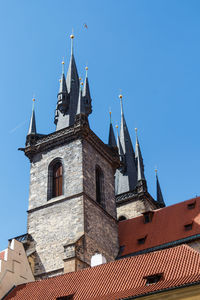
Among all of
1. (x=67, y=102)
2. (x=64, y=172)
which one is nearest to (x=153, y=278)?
(x=64, y=172)

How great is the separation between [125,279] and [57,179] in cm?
1135

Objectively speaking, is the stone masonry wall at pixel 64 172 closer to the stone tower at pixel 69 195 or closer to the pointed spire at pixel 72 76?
the stone tower at pixel 69 195

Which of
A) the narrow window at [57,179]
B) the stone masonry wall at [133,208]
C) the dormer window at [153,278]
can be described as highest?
the stone masonry wall at [133,208]

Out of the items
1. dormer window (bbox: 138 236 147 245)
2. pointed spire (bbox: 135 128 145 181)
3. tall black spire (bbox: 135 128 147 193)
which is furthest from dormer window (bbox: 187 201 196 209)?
pointed spire (bbox: 135 128 145 181)

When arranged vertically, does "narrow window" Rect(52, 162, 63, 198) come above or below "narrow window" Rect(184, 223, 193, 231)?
above

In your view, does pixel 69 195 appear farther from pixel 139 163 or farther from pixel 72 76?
pixel 139 163

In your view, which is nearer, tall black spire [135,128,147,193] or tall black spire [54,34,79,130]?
tall black spire [54,34,79,130]

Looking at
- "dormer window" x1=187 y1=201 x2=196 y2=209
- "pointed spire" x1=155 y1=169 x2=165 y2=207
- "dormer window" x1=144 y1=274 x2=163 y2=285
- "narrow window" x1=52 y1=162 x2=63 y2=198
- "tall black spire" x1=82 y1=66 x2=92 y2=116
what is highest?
"tall black spire" x1=82 y1=66 x2=92 y2=116

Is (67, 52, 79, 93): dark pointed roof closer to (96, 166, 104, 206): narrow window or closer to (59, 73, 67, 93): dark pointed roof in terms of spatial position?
(59, 73, 67, 93): dark pointed roof

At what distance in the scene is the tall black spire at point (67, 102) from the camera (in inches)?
1047

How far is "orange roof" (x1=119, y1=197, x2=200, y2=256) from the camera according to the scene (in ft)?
→ 74.1

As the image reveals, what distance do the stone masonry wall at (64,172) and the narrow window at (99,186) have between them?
1848 mm

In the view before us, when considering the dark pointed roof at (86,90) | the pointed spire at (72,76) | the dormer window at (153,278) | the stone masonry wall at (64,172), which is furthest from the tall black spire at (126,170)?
the dormer window at (153,278)

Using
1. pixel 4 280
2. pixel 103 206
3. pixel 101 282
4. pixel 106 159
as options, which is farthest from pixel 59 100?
pixel 101 282
